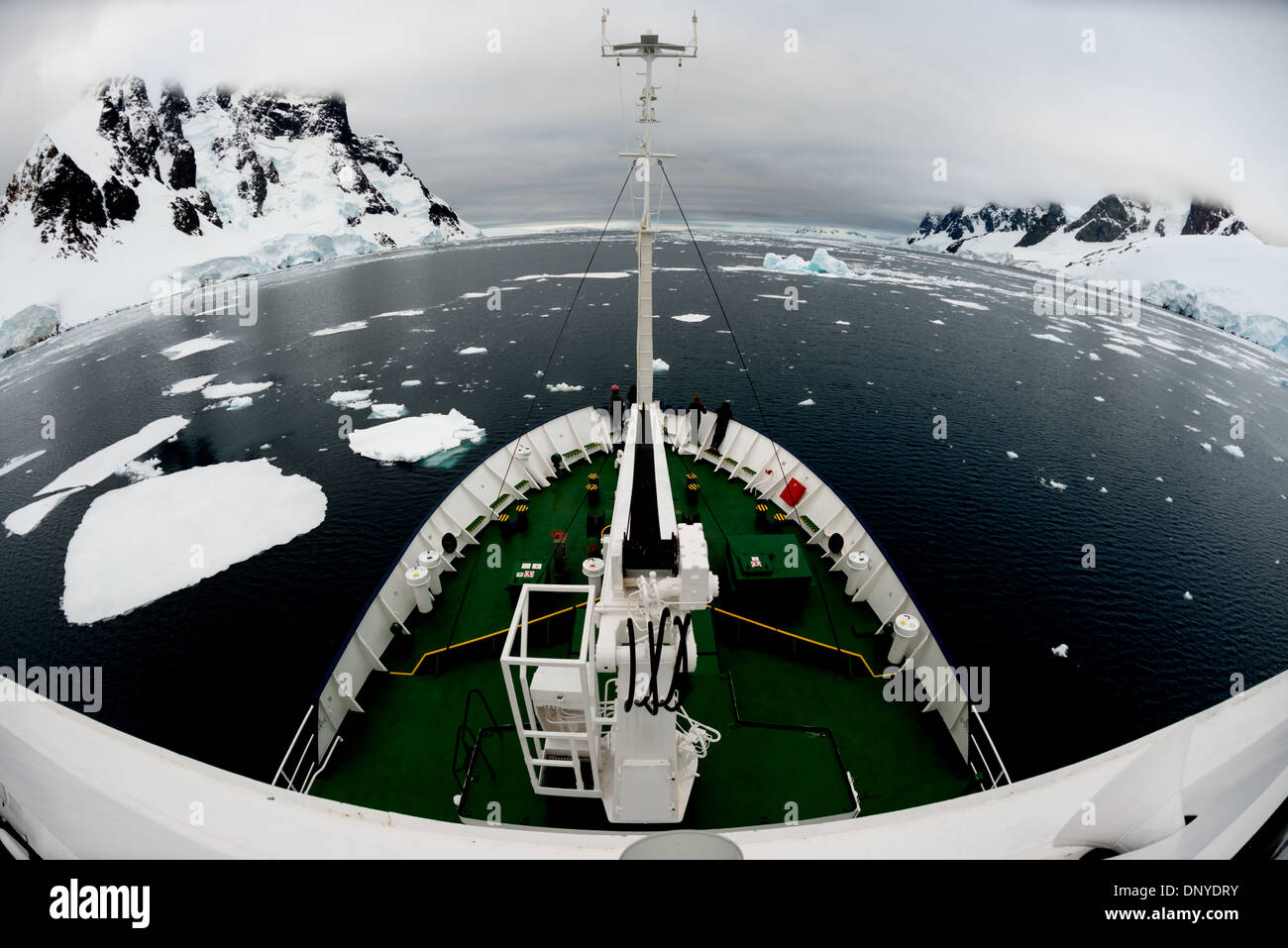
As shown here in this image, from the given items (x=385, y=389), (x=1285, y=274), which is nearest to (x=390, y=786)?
(x=385, y=389)

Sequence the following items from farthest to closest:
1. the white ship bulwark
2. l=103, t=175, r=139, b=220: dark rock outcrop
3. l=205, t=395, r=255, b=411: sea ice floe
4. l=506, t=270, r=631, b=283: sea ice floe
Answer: l=103, t=175, r=139, b=220: dark rock outcrop, l=506, t=270, r=631, b=283: sea ice floe, l=205, t=395, r=255, b=411: sea ice floe, the white ship bulwark

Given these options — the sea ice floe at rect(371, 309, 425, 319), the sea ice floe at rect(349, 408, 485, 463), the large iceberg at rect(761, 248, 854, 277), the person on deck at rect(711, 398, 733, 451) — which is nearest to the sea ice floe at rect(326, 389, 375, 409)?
the sea ice floe at rect(349, 408, 485, 463)

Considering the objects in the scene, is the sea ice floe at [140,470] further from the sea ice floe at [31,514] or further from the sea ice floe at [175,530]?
the sea ice floe at [31,514]

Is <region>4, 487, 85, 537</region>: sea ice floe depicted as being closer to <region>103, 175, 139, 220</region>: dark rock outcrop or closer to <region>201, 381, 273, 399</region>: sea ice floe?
<region>201, 381, 273, 399</region>: sea ice floe

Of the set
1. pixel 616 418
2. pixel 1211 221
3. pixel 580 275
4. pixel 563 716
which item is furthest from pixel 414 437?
pixel 1211 221
